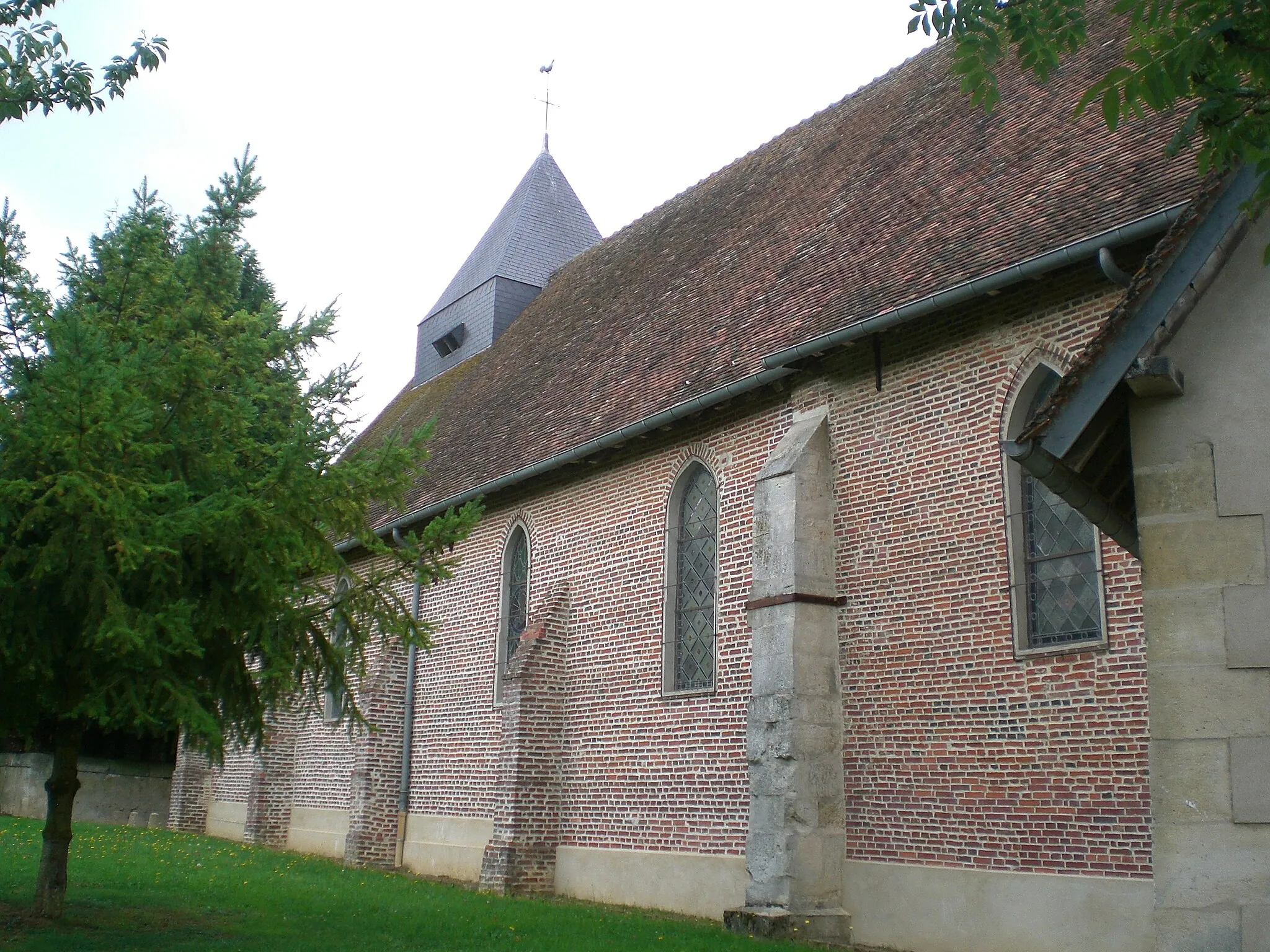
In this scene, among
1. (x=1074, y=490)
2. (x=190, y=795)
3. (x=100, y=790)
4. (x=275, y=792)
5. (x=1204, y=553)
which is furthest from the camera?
(x=100, y=790)

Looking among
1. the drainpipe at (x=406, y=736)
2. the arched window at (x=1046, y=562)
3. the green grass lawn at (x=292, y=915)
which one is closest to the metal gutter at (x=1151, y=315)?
the arched window at (x=1046, y=562)

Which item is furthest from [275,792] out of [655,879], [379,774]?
[655,879]

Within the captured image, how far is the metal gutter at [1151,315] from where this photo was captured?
504 centimetres

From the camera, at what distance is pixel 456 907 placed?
12281 millimetres

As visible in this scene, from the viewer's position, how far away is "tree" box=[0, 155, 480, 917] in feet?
25.7

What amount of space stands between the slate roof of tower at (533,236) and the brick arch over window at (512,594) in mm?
9434

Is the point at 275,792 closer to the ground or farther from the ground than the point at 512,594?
closer to the ground

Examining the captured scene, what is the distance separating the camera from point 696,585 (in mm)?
13500

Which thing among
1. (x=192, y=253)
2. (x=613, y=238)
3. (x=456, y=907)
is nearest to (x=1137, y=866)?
(x=456, y=907)

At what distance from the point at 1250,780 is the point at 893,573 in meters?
6.40

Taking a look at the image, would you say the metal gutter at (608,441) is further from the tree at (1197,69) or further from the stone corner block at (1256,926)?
the stone corner block at (1256,926)

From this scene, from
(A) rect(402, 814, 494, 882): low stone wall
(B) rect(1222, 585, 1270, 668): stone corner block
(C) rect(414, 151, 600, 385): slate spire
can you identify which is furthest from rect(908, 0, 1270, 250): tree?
(C) rect(414, 151, 600, 385): slate spire

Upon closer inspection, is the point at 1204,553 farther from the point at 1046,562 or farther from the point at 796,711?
the point at 796,711

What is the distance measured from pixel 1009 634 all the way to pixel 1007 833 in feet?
5.00
